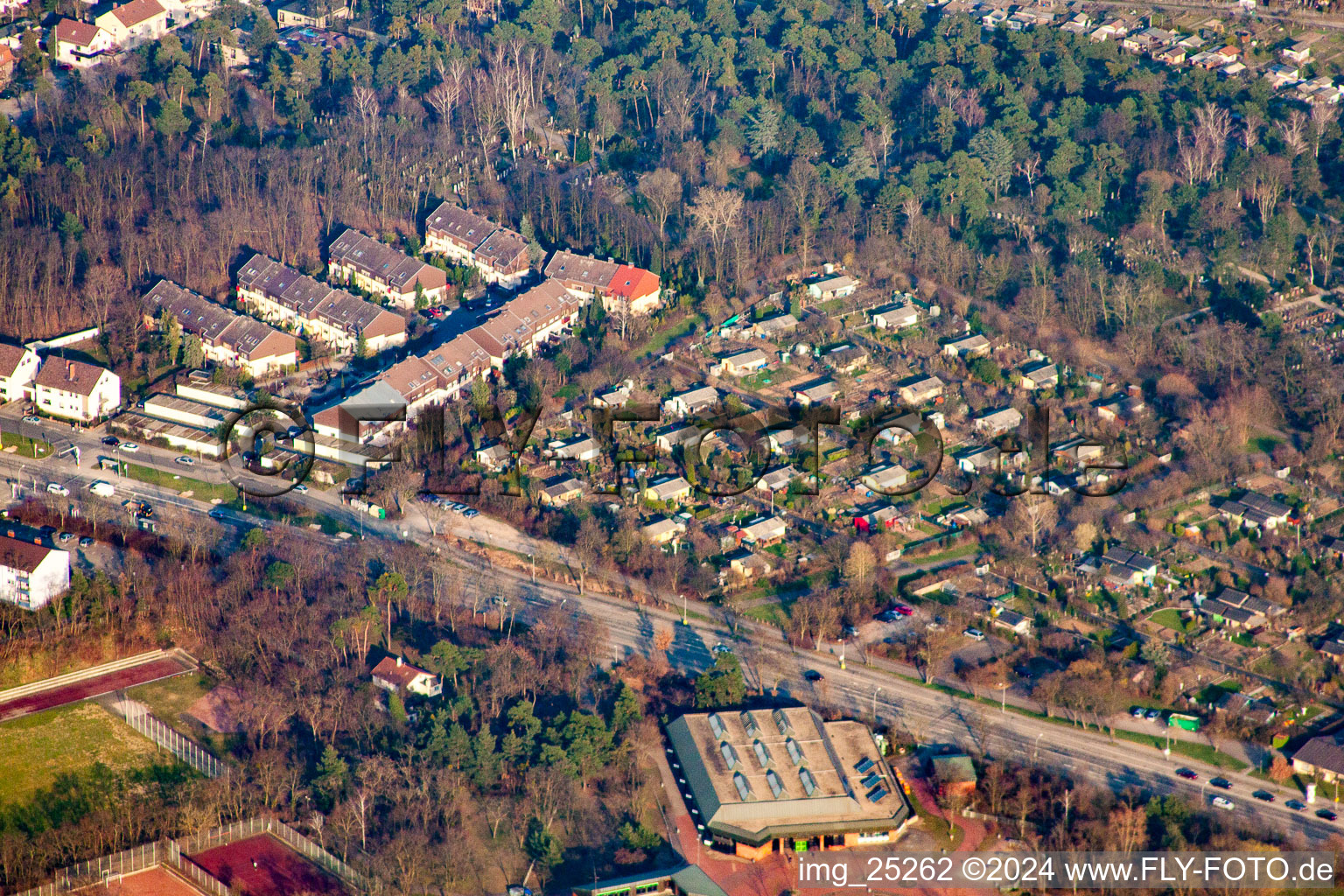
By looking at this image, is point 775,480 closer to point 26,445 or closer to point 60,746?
point 60,746

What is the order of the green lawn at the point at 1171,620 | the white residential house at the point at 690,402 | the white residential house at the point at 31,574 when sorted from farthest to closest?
1. the white residential house at the point at 690,402
2. the green lawn at the point at 1171,620
3. the white residential house at the point at 31,574

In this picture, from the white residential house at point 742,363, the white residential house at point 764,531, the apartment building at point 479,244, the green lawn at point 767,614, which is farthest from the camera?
the apartment building at point 479,244

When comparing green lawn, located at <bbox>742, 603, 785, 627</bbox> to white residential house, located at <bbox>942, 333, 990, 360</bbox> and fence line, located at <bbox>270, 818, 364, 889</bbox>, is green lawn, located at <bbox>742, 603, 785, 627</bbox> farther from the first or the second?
white residential house, located at <bbox>942, 333, 990, 360</bbox>

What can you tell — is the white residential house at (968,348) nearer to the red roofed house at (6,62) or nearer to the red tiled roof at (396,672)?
the red tiled roof at (396,672)

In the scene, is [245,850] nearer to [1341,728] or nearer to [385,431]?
[385,431]

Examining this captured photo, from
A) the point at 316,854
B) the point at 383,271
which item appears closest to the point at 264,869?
the point at 316,854

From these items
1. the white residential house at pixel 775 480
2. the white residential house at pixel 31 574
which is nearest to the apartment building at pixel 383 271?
the white residential house at pixel 775 480

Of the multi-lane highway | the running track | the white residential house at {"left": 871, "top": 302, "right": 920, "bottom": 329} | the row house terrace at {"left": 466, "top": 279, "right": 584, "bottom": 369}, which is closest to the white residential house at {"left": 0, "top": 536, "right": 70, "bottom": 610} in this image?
the running track
